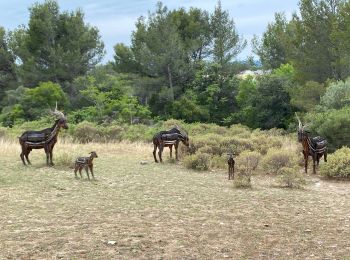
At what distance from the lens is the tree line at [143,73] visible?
40000 millimetres

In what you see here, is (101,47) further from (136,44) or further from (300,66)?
(300,66)

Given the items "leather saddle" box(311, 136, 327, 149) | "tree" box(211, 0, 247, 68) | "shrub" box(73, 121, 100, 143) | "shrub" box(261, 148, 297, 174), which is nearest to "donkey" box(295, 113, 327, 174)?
"leather saddle" box(311, 136, 327, 149)

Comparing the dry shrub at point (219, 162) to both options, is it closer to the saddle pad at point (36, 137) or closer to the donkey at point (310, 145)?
the donkey at point (310, 145)

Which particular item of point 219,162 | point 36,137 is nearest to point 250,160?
point 219,162

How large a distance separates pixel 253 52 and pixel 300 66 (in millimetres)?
23369

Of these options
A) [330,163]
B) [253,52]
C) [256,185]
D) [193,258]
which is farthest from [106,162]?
[253,52]

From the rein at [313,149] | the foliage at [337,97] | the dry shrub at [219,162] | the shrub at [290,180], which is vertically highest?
the foliage at [337,97]

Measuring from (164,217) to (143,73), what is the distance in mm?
37973

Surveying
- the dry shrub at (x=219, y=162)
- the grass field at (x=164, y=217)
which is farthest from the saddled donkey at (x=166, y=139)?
the grass field at (x=164, y=217)

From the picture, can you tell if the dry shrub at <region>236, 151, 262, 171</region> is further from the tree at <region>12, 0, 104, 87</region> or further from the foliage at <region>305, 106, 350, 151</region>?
the tree at <region>12, 0, 104, 87</region>

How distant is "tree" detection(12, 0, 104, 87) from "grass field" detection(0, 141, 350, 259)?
31166 millimetres

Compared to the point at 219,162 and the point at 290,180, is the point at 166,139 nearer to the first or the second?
the point at 219,162

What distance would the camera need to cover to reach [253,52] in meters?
57.6

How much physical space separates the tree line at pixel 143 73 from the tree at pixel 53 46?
0.28ft
